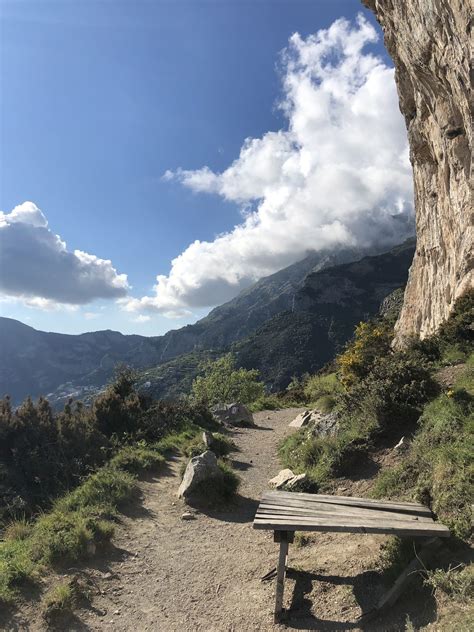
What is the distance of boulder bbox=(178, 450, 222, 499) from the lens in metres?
8.51

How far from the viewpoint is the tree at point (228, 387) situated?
27922 mm

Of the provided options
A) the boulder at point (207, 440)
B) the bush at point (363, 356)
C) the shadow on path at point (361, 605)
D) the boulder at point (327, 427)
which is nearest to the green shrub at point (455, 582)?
the shadow on path at point (361, 605)

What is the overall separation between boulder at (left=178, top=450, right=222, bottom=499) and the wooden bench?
3465 millimetres

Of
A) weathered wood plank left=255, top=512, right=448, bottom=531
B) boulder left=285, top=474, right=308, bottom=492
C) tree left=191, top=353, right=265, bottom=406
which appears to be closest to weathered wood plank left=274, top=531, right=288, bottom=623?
weathered wood plank left=255, top=512, right=448, bottom=531

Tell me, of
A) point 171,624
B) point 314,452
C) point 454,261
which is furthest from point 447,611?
point 454,261

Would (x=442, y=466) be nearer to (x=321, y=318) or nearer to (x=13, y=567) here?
(x=13, y=567)

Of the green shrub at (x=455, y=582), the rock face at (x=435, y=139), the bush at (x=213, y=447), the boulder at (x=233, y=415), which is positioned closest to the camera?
the green shrub at (x=455, y=582)

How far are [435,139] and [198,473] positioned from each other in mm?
18605

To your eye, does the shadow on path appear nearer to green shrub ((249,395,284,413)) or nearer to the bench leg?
the bench leg

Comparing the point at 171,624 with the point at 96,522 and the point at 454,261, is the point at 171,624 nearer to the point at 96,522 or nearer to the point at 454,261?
the point at 96,522

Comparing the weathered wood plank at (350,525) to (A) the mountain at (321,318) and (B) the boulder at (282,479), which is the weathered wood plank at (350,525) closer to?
(B) the boulder at (282,479)

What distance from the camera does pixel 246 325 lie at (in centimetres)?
19600

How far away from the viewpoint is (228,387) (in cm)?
2873

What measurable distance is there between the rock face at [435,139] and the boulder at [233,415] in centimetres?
820
